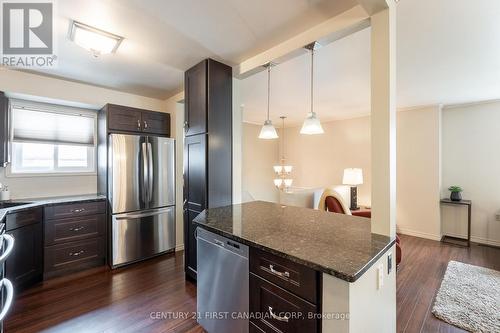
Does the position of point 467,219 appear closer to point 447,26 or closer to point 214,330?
point 447,26

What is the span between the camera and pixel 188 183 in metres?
2.73

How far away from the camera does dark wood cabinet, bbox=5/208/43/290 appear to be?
2.30 metres

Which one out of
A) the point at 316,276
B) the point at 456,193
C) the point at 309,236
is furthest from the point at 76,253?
the point at 456,193

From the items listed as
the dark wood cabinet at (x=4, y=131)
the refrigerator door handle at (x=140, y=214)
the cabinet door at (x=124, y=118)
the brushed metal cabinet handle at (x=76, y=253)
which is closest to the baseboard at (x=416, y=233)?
the refrigerator door handle at (x=140, y=214)

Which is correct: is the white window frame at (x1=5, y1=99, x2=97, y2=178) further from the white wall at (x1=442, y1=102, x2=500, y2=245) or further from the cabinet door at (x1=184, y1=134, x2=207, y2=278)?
the white wall at (x1=442, y1=102, x2=500, y2=245)

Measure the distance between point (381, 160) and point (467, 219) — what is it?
167 inches

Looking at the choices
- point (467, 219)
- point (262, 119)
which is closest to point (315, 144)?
point (262, 119)

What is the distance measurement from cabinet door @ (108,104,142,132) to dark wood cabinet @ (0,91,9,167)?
3.47 feet

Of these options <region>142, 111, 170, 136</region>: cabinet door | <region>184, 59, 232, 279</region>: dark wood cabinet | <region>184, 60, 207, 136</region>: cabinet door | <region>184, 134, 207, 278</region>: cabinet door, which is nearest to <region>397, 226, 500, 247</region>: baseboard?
<region>184, 59, 232, 279</region>: dark wood cabinet

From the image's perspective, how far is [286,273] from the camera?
1.20 meters

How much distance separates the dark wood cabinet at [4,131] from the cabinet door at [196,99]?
212 centimetres

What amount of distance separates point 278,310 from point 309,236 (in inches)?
18.7

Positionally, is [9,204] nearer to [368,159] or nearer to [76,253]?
[76,253]

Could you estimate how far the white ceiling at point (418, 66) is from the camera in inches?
69.7
